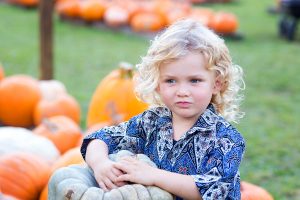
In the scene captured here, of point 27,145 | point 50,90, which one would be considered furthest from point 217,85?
point 50,90

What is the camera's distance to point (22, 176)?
11.1 feet

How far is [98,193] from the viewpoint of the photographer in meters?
2.03

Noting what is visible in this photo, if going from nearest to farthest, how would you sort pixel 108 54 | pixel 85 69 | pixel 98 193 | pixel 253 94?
pixel 98 193, pixel 253 94, pixel 85 69, pixel 108 54

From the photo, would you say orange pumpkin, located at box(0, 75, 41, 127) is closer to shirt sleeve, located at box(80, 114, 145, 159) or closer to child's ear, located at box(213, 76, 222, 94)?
shirt sleeve, located at box(80, 114, 145, 159)

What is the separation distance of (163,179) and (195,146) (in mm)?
221

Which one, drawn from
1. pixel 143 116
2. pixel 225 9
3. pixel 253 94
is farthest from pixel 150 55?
pixel 225 9

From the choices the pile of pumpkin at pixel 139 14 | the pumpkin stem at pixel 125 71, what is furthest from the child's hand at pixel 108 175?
the pile of pumpkin at pixel 139 14

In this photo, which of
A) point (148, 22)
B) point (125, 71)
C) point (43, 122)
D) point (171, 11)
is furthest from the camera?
point (171, 11)

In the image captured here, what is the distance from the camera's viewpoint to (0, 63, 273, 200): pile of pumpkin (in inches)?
133

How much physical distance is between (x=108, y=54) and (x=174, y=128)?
279 inches

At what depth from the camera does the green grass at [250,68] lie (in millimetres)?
4727

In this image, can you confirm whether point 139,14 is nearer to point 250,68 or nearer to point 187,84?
point 250,68

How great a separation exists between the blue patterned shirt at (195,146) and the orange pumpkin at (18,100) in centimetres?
289

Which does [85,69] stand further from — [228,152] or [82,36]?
[228,152]
